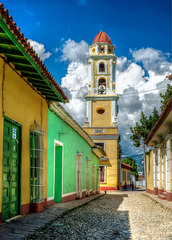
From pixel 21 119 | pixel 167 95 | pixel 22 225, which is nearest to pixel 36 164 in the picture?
pixel 21 119

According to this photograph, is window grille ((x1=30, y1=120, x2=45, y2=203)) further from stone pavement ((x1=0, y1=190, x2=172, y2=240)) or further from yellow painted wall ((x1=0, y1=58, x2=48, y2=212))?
stone pavement ((x1=0, y1=190, x2=172, y2=240))

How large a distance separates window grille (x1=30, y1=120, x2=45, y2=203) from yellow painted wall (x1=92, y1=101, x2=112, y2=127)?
2439cm

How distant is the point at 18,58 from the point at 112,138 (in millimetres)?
26034

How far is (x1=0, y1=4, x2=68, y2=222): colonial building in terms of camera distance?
5480 mm

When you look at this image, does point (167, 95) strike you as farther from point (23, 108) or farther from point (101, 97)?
point (23, 108)

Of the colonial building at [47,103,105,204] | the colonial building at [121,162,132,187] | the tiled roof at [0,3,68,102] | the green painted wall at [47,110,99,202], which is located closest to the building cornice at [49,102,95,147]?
the colonial building at [47,103,105,204]

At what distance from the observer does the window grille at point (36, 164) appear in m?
7.35

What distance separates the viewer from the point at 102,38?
112 feet

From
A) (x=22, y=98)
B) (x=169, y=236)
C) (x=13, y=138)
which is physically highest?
(x=22, y=98)

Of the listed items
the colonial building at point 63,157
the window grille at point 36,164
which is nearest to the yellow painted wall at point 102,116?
the colonial building at point 63,157

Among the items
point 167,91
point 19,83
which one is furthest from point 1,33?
point 167,91

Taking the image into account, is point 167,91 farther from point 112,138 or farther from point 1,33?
point 1,33

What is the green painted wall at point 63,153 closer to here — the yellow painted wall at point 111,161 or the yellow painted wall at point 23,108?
the yellow painted wall at point 23,108

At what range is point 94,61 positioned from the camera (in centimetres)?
3366
